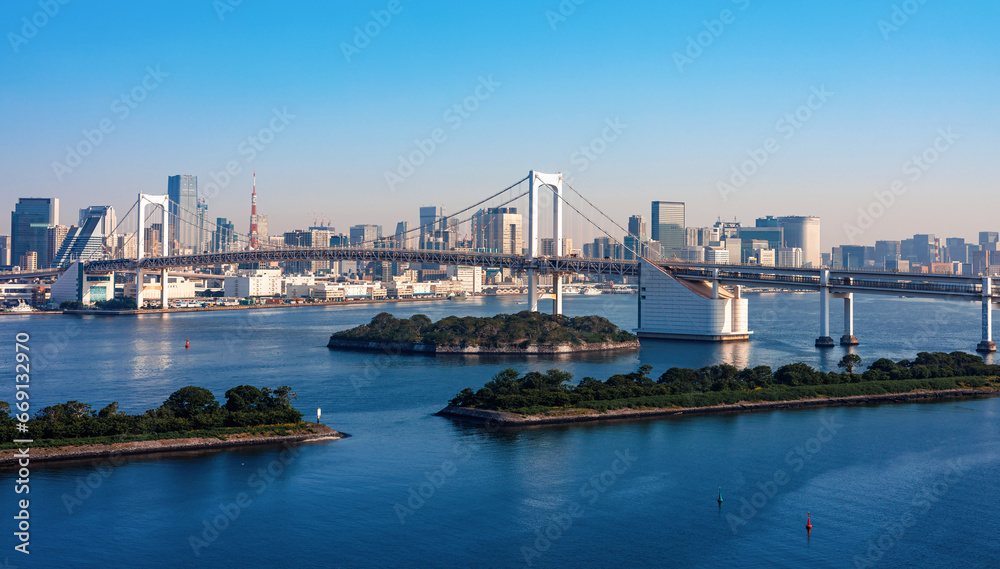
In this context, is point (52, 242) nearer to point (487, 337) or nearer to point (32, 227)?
point (32, 227)

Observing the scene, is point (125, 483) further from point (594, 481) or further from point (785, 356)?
point (785, 356)

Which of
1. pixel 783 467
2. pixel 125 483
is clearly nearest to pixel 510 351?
pixel 783 467

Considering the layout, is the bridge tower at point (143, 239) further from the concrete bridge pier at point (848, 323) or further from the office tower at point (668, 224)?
the office tower at point (668, 224)

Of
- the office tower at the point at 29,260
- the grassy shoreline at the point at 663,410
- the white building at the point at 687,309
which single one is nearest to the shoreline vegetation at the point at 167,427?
the grassy shoreline at the point at 663,410

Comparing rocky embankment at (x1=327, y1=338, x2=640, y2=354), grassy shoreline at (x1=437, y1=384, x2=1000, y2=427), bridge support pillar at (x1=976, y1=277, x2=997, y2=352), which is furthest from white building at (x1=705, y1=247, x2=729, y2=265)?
grassy shoreline at (x1=437, y1=384, x2=1000, y2=427)

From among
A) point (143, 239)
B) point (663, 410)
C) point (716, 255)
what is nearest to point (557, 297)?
point (663, 410)

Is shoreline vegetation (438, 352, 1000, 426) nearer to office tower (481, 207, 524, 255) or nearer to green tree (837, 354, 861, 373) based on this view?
green tree (837, 354, 861, 373)

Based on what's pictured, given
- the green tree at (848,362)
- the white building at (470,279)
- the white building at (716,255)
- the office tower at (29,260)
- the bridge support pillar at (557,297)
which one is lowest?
the green tree at (848,362)
